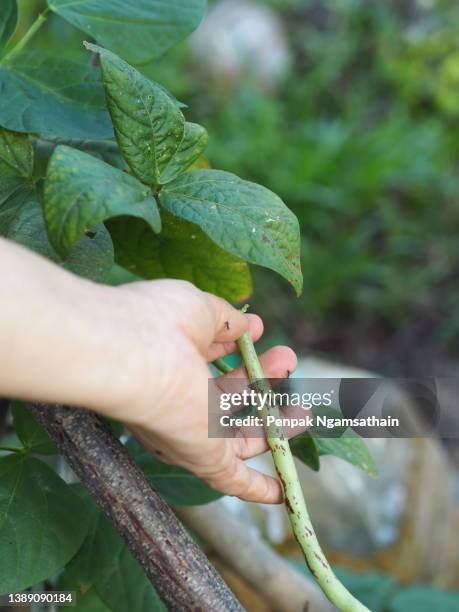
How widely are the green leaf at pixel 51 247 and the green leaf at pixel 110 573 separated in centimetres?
23

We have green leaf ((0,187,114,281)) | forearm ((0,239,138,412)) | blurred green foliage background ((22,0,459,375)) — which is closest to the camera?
forearm ((0,239,138,412))

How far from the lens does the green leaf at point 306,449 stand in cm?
58

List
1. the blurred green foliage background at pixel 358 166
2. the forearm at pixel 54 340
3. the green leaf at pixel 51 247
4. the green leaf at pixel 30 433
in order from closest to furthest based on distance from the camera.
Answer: the forearm at pixel 54 340, the green leaf at pixel 51 247, the green leaf at pixel 30 433, the blurred green foliage background at pixel 358 166

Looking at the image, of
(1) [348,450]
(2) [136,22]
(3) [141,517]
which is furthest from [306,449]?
(2) [136,22]

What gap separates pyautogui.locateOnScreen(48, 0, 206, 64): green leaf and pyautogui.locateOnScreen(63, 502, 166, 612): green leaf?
0.37 m

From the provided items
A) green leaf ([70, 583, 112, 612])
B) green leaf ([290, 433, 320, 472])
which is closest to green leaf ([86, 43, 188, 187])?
green leaf ([290, 433, 320, 472])

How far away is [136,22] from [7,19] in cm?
10

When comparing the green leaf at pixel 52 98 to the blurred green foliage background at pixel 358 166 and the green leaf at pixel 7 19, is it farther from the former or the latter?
the blurred green foliage background at pixel 358 166

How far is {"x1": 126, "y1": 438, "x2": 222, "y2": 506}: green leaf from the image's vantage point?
641 mm

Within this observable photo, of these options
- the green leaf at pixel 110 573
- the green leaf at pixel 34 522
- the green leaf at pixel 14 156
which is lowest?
the green leaf at pixel 110 573

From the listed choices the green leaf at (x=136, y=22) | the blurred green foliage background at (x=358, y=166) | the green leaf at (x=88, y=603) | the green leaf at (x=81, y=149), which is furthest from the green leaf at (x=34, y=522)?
the blurred green foliage background at (x=358, y=166)

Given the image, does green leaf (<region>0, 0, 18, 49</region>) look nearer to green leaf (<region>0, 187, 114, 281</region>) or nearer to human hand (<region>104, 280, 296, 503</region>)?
green leaf (<region>0, 187, 114, 281</region>)

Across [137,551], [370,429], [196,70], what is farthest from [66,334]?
[196,70]

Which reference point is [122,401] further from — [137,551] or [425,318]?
[425,318]
